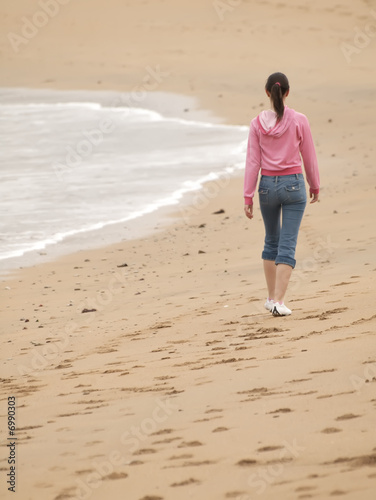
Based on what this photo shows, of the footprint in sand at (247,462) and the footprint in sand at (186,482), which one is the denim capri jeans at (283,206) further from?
the footprint in sand at (186,482)

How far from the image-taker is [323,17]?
1895 inches

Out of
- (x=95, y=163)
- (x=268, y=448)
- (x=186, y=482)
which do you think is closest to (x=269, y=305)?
(x=268, y=448)

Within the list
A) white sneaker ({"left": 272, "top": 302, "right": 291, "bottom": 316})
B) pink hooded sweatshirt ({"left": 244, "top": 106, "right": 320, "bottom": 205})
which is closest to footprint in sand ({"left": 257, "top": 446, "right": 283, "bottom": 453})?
white sneaker ({"left": 272, "top": 302, "right": 291, "bottom": 316})

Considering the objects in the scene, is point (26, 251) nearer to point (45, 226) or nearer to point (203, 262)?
point (45, 226)

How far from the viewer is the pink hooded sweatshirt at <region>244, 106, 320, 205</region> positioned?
246 inches

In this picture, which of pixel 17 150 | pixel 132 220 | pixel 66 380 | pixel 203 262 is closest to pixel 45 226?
pixel 132 220

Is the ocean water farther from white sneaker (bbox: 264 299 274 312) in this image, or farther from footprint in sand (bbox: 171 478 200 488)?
footprint in sand (bbox: 171 478 200 488)

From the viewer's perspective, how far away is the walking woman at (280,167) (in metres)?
6.25

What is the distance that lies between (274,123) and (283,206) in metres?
0.60

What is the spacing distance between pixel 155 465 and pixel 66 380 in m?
1.83

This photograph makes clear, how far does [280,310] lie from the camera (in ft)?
21.1

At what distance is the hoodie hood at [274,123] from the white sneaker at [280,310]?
121 cm

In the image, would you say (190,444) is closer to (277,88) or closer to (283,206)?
(283,206)

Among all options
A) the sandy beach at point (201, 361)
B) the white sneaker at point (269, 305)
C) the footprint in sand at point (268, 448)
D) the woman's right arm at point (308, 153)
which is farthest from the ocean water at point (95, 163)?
the footprint in sand at point (268, 448)
